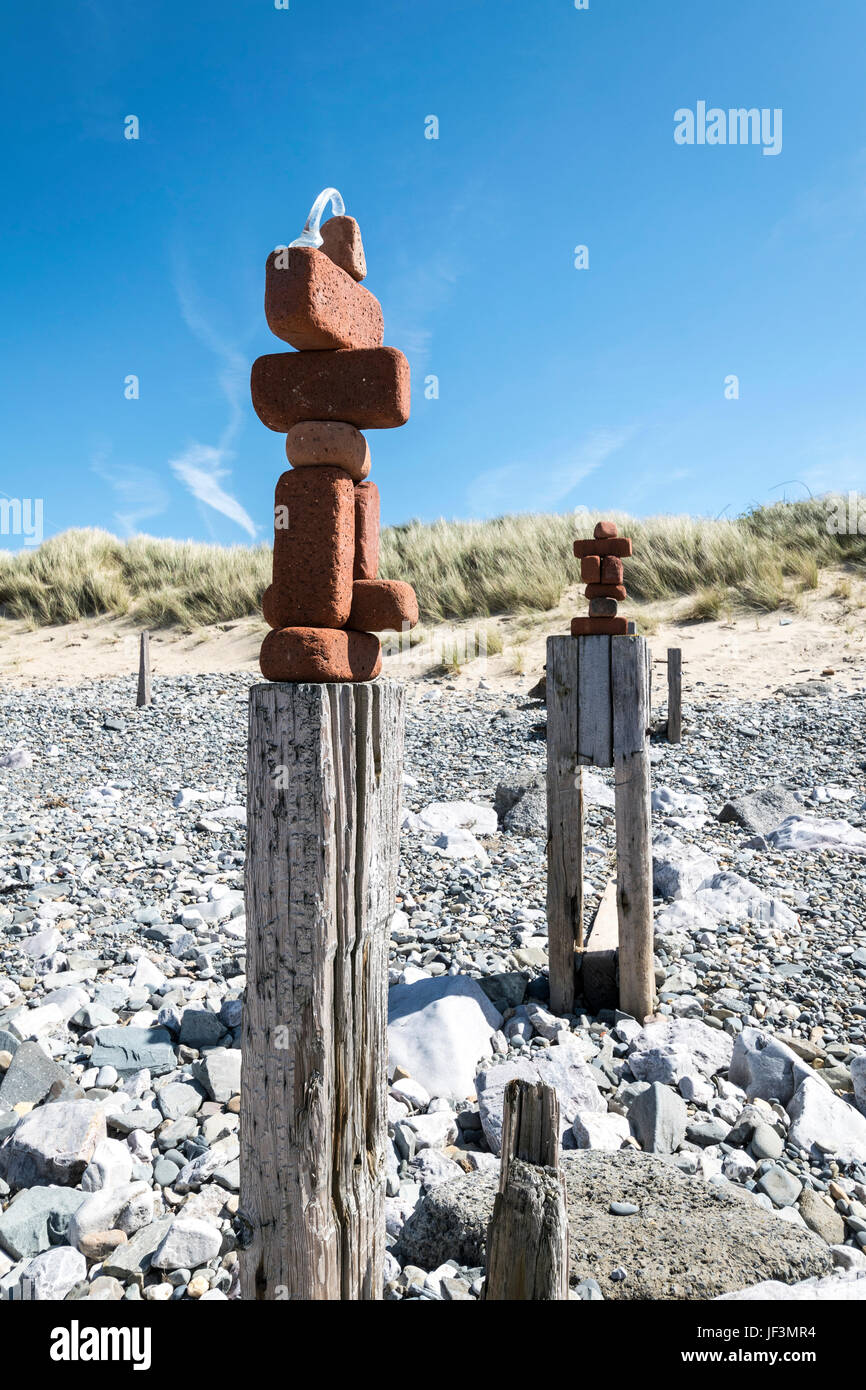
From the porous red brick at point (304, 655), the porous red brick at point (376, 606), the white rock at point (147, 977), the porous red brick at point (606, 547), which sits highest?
the porous red brick at point (606, 547)

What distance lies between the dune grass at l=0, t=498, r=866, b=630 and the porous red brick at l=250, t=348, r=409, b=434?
43.4 ft

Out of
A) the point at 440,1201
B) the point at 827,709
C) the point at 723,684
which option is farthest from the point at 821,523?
the point at 440,1201

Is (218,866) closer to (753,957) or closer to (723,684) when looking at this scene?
(753,957)

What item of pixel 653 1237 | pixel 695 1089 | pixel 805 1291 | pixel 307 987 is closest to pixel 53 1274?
pixel 307 987

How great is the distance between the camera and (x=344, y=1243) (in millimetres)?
1696

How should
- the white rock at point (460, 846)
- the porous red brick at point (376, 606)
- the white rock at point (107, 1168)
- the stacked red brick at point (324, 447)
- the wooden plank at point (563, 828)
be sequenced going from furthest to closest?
1. the white rock at point (460, 846)
2. the wooden plank at point (563, 828)
3. the white rock at point (107, 1168)
4. the porous red brick at point (376, 606)
5. the stacked red brick at point (324, 447)

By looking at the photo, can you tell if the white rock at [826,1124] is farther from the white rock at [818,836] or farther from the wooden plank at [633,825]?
the white rock at [818,836]

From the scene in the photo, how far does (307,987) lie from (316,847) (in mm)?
293

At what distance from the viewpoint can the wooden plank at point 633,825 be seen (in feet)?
12.9

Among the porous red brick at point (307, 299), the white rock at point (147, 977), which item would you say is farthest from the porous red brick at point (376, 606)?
the white rock at point (147, 977)

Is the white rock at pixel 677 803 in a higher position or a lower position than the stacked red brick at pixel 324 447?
lower

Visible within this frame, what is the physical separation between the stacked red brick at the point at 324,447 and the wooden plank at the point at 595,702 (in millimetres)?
2229

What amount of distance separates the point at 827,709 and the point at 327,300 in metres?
9.88

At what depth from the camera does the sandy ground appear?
40.2 feet
